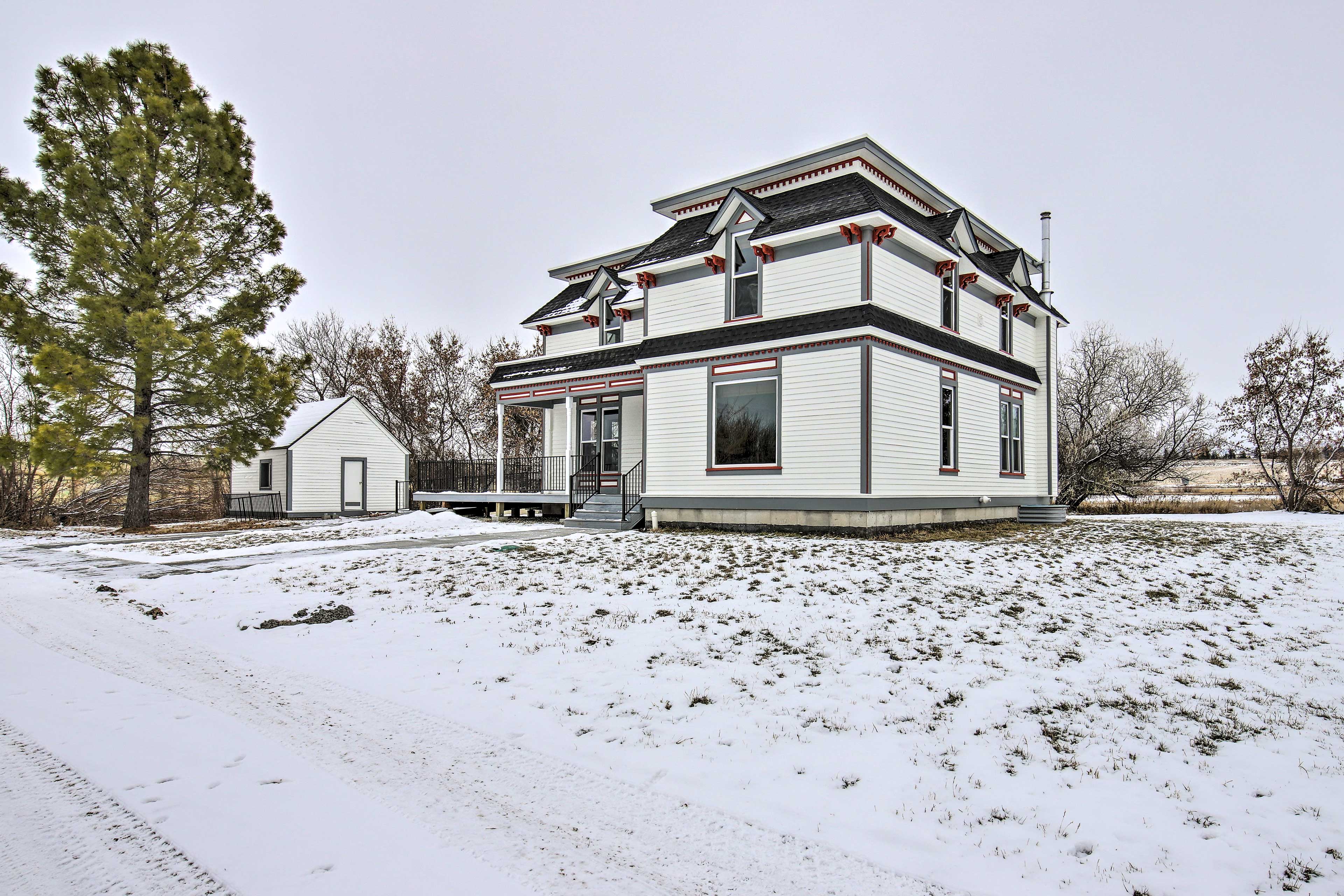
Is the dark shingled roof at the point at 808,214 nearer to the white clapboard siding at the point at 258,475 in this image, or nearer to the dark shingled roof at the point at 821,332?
the dark shingled roof at the point at 821,332

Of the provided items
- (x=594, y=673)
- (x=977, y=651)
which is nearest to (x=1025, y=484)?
(x=977, y=651)

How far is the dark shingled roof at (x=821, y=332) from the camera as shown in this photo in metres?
14.2

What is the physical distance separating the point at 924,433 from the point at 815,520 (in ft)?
10.9

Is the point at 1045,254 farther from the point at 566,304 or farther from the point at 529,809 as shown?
the point at 529,809

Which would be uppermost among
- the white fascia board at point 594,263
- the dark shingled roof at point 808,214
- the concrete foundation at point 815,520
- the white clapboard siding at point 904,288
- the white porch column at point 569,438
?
the white fascia board at point 594,263

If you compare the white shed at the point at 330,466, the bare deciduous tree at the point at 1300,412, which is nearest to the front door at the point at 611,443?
the white shed at the point at 330,466

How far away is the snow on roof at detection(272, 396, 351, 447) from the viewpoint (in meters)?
28.5

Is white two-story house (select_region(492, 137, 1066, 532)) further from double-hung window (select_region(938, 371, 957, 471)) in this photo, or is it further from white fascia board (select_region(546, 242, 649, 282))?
white fascia board (select_region(546, 242, 649, 282))

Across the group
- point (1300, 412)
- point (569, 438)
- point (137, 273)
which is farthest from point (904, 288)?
point (137, 273)

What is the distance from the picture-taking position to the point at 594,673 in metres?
5.44

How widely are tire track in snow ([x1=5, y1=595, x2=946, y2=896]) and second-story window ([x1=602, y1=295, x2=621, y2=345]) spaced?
1754 centimetres

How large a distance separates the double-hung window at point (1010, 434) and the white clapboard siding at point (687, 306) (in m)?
8.42

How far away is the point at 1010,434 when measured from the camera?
19.8 metres

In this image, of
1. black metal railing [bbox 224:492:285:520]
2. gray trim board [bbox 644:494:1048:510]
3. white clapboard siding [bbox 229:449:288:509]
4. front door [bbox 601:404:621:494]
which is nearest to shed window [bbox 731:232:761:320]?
gray trim board [bbox 644:494:1048:510]
